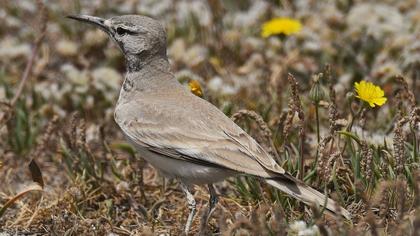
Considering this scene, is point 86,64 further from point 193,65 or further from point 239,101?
point 239,101

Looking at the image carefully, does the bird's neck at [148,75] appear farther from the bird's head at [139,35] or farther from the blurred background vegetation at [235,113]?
the blurred background vegetation at [235,113]

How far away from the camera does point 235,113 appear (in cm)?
473

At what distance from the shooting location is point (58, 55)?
25.4 ft

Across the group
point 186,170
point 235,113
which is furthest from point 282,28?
point 186,170

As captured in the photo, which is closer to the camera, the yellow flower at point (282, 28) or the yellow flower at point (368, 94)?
the yellow flower at point (368, 94)

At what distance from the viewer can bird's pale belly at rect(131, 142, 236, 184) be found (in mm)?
4180

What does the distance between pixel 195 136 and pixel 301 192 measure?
69 cm

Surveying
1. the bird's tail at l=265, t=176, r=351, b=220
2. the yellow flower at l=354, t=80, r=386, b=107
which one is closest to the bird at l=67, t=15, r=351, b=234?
the bird's tail at l=265, t=176, r=351, b=220

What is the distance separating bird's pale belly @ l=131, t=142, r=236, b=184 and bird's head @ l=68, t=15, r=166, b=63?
2.57ft

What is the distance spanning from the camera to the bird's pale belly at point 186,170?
4.18 m

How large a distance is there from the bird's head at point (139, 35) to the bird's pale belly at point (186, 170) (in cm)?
78

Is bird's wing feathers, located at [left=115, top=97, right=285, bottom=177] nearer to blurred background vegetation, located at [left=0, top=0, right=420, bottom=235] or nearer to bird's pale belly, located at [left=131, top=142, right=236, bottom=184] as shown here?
bird's pale belly, located at [left=131, top=142, right=236, bottom=184]

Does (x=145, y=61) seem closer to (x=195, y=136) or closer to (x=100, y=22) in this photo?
(x=100, y=22)

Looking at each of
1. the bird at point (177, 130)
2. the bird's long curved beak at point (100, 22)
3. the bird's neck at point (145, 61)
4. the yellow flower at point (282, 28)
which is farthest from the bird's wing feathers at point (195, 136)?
the yellow flower at point (282, 28)
